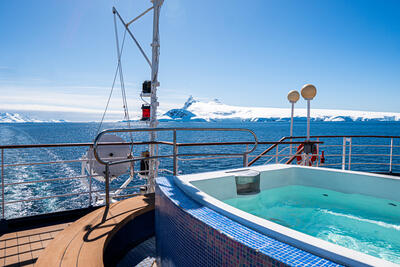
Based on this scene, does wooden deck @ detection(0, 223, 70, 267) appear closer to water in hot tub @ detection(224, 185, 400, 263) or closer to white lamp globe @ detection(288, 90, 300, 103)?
water in hot tub @ detection(224, 185, 400, 263)

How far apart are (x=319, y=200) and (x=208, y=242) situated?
192cm

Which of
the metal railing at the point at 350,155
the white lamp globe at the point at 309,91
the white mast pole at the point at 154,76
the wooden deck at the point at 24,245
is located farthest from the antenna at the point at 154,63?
the white lamp globe at the point at 309,91

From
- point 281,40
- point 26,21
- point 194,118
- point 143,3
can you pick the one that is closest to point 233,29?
point 281,40

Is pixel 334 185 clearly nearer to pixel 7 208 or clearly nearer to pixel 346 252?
pixel 346 252

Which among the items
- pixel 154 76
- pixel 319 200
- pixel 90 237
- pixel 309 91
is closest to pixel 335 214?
pixel 319 200

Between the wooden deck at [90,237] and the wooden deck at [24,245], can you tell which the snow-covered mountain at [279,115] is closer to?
the wooden deck at [90,237]

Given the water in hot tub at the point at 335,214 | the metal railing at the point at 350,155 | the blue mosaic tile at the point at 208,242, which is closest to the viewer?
the blue mosaic tile at the point at 208,242

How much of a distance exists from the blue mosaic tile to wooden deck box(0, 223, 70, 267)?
2.95ft

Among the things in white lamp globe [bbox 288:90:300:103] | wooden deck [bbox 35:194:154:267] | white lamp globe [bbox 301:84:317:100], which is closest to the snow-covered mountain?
white lamp globe [bbox 288:90:300:103]

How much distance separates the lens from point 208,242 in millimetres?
1063

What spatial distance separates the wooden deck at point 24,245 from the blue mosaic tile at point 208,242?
2.95 feet

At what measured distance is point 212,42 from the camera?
26.8ft

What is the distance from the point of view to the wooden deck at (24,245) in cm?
158

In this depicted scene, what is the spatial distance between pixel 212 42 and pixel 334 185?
685 cm
